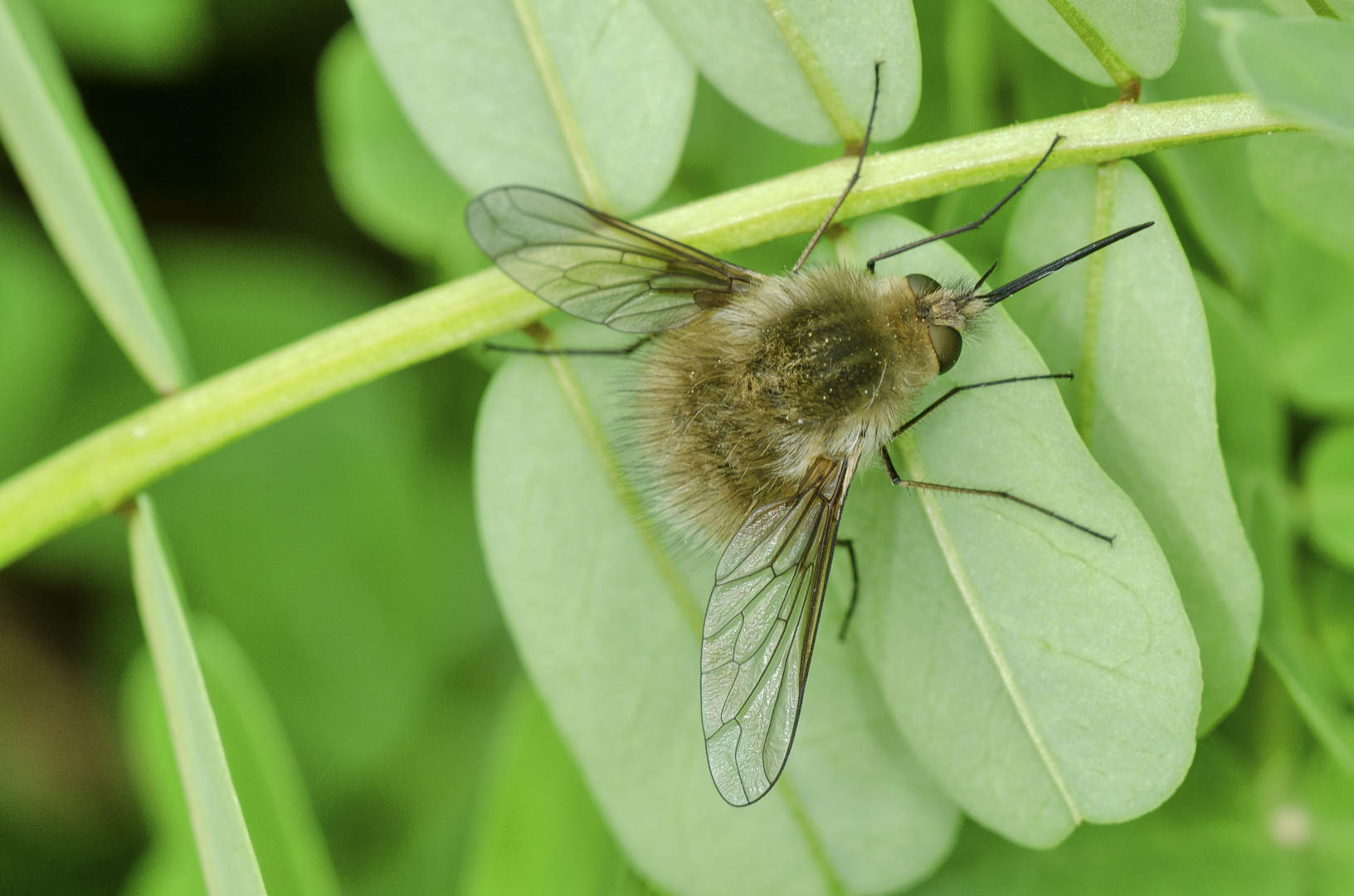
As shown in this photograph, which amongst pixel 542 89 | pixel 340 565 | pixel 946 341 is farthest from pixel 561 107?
pixel 340 565

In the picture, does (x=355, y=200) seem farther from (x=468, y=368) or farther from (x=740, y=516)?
(x=740, y=516)

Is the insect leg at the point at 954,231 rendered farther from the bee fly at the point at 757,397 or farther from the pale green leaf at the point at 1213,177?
the pale green leaf at the point at 1213,177

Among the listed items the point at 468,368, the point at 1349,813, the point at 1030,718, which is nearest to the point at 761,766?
the point at 1030,718

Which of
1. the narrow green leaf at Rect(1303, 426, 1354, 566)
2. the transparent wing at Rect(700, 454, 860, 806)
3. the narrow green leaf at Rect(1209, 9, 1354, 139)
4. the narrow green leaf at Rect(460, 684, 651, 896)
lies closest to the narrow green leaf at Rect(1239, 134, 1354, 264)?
the narrow green leaf at Rect(1209, 9, 1354, 139)

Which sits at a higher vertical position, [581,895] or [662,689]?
[662,689]

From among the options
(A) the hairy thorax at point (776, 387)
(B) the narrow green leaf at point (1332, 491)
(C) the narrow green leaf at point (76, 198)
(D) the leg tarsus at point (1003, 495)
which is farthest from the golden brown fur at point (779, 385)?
(C) the narrow green leaf at point (76, 198)
